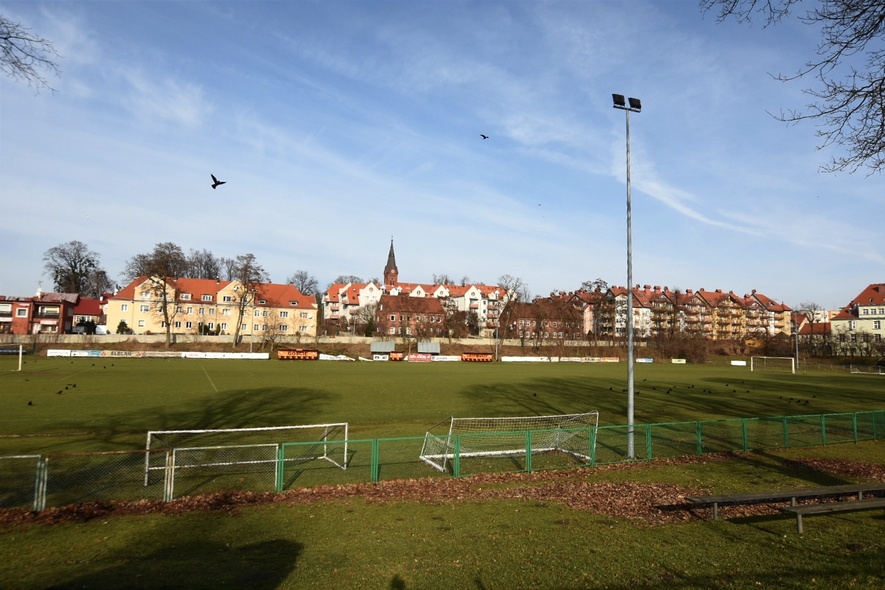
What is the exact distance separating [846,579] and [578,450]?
11.2 metres

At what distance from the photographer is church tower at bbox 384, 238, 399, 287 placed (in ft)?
487

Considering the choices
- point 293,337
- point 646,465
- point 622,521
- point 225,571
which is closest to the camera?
point 225,571

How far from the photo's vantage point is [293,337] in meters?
86.4

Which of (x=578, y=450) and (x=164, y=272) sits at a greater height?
(x=164, y=272)

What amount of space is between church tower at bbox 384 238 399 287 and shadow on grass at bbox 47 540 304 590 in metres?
137

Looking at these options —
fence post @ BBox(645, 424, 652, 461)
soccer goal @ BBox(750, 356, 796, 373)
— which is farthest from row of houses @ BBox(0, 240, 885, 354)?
fence post @ BBox(645, 424, 652, 461)

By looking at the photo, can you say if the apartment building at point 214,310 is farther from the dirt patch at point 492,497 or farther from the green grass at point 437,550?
the green grass at point 437,550

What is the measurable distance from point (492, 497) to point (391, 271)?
140 metres

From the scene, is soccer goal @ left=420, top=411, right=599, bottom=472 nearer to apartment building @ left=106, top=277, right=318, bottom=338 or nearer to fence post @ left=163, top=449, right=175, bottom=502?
fence post @ left=163, top=449, right=175, bottom=502

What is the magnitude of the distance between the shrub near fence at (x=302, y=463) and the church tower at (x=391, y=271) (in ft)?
421

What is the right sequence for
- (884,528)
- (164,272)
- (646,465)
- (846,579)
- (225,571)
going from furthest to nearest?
(164,272) < (646,465) < (884,528) < (225,571) < (846,579)

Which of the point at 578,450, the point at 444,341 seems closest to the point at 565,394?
the point at 578,450

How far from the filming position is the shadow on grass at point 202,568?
7.17m

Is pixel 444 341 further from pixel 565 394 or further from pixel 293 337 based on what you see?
pixel 565 394
